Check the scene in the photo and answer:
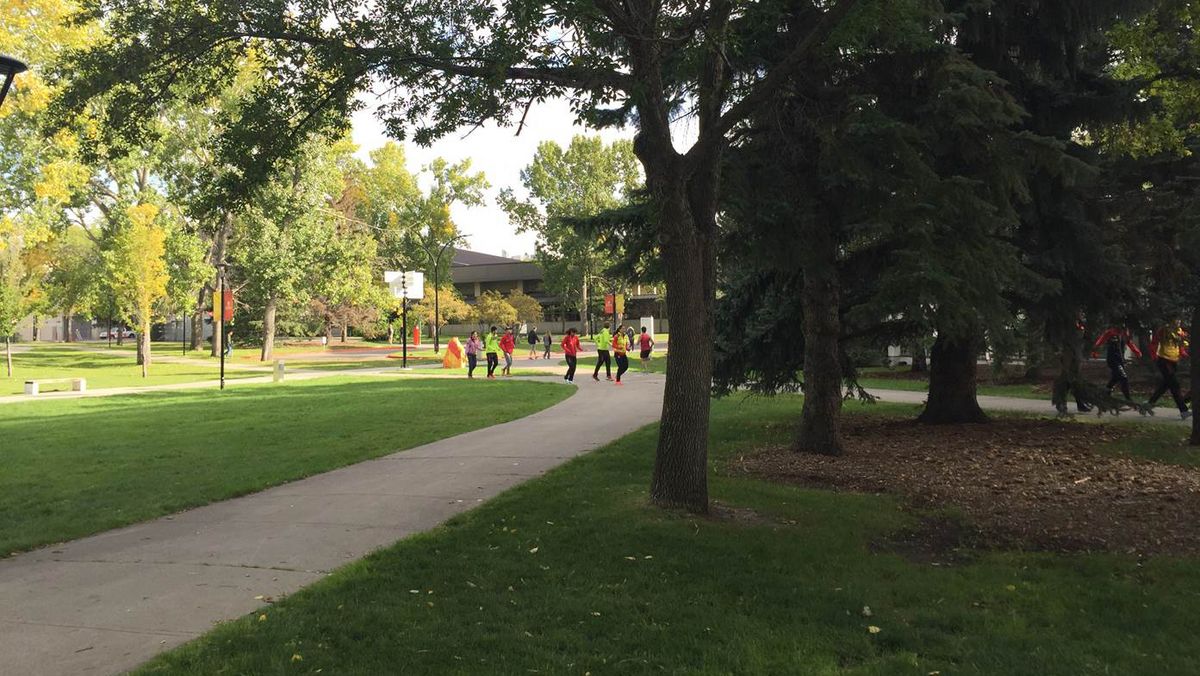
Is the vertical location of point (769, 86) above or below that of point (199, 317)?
above

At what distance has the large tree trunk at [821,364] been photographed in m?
9.45

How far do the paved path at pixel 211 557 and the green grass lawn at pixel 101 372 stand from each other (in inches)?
818

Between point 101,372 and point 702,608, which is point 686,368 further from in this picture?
point 101,372

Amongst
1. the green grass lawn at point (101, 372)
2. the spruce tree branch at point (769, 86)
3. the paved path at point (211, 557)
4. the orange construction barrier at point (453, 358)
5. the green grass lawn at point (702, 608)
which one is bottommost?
the green grass lawn at point (101, 372)

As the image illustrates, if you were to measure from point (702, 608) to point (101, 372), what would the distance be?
37.0 meters

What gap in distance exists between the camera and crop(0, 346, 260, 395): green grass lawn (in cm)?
2659

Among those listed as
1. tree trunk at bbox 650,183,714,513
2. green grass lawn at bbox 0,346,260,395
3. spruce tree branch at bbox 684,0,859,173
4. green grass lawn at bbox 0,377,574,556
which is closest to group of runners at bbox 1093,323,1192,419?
tree trunk at bbox 650,183,714,513

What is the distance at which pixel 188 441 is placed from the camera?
11.8 meters

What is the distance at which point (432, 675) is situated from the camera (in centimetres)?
348

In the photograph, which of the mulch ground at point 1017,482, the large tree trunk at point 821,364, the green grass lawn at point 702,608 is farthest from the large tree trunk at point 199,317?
the green grass lawn at point 702,608

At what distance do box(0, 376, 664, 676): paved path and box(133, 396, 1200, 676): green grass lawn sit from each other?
367 millimetres

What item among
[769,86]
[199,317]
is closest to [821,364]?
[769,86]

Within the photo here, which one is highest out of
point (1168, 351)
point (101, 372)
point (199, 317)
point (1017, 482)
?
point (199, 317)

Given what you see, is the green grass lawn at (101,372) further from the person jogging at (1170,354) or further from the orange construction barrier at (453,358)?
the person jogging at (1170,354)
